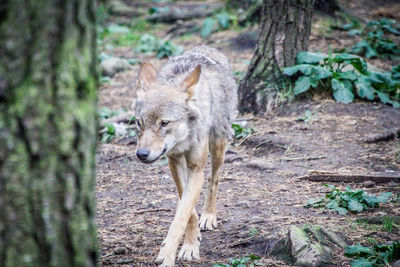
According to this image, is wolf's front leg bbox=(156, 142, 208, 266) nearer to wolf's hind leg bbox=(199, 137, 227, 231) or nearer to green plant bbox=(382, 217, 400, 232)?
wolf's hind leg bbox=(199, 137, 227, 231)

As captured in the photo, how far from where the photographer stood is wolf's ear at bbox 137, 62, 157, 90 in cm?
466

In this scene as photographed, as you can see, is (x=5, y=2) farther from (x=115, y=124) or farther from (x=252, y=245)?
(x=115, y=124)

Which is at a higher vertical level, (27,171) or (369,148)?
(27,171)

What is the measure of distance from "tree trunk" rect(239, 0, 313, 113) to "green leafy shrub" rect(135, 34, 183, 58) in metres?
3.90

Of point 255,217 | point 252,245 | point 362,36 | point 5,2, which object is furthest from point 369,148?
point 5,2

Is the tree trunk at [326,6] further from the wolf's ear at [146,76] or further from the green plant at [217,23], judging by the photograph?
the wolf's ear at [146,76]

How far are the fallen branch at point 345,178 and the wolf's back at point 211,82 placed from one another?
1.32m

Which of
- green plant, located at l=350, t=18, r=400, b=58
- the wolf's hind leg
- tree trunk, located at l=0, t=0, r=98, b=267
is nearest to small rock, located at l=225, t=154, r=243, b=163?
the wolf's hind leg

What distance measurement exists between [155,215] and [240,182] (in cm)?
142

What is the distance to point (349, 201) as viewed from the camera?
5.07m

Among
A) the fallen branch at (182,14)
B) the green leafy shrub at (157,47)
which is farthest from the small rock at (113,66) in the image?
the fallen branch at (182,14)

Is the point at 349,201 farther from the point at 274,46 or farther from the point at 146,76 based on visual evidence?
the point at 274,46

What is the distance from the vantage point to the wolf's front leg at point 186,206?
418 cm

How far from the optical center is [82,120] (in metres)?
2.21
